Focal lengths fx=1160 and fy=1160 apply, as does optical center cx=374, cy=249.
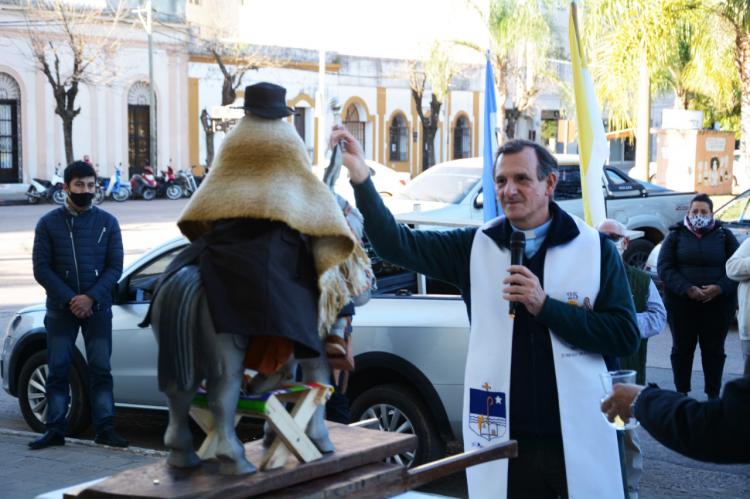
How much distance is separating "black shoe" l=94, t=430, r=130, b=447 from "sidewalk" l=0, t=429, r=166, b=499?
0.06 m

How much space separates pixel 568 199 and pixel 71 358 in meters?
9.17

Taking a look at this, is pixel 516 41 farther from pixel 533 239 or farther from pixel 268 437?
pixel 268 437

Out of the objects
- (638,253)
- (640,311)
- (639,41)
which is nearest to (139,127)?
(639,41)

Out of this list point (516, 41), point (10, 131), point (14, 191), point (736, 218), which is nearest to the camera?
point (736, 218)

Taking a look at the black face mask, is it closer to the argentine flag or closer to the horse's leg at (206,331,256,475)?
the argentine flag

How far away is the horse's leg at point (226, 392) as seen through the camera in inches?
123

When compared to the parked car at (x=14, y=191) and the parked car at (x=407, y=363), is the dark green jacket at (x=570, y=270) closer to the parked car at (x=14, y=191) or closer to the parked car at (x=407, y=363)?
the parked car at (x=407, y=363)

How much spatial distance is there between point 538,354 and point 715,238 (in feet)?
22.7

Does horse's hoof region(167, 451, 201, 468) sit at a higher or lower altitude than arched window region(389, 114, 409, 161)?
lower

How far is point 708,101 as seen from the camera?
4241 centimetres

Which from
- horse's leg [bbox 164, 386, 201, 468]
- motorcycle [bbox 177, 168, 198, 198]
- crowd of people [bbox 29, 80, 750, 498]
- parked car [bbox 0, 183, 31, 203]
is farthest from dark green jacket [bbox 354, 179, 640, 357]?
motorcycle [bbox 177, 168, 198, 198]

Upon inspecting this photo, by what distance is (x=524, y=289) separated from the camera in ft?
12.3

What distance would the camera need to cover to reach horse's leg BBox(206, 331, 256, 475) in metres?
3.14

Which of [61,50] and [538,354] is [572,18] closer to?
[538,354]
